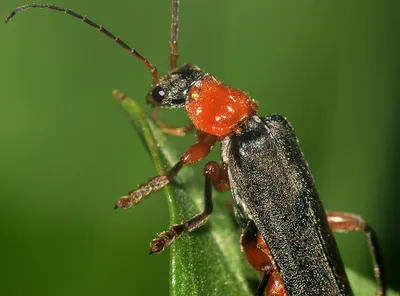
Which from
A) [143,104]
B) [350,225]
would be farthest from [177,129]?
[350,225]

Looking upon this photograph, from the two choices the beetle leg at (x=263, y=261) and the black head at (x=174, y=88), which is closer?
the beetle leg at (x=263, y=261)

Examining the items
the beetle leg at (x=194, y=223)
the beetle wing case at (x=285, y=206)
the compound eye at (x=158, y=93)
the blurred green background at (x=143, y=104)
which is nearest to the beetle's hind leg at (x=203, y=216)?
the beetle leg at (x=194, y=223)

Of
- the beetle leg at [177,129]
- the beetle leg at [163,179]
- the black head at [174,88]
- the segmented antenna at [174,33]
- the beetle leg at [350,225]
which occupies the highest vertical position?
the segmented antenna at [174,33]

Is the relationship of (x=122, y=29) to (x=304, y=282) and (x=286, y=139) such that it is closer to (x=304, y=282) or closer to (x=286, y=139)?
(x=286, y=139)

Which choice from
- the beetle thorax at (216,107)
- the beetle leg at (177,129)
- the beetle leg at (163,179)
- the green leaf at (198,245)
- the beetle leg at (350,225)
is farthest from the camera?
the beetle leg at (177,129)

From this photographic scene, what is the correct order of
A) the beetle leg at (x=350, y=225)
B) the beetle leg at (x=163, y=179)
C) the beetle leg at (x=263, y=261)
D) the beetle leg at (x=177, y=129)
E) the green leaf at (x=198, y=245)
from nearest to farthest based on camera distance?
the green leaf at (x=198, y=245), the beetle leg at (x=263, y=261), the beetle leg at (x=163, y=179), the beetle leg at (x=350, y=225), the beetle leg at (x=177, y=129)

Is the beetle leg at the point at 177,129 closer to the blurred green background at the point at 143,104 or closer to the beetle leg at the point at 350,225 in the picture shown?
the blurred green background at the point at 143,104

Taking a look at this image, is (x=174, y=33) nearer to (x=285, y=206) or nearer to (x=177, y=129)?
(x=177, y=129)

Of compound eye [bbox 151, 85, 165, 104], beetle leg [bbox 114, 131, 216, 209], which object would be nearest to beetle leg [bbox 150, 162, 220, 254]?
beetle leg [bbox 114, 131, 216, 209]

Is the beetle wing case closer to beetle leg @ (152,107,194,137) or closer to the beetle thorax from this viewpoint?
the beetle thorax
